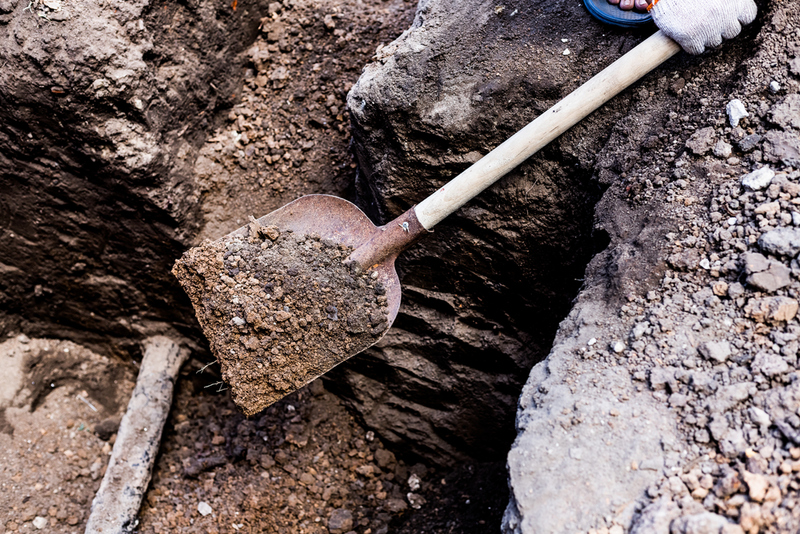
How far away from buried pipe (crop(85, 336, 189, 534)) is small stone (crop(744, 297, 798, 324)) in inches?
106

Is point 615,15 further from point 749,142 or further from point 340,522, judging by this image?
point 340,522

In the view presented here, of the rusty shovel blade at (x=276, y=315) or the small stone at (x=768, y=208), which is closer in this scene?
the small stone at (x=768, y=208)

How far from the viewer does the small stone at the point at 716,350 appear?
1.56 meters

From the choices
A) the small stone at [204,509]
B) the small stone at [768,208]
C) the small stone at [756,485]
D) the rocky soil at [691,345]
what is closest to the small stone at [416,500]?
the small stone at [204,509]

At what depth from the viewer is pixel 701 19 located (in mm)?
1815

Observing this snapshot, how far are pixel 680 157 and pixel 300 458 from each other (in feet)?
7.34

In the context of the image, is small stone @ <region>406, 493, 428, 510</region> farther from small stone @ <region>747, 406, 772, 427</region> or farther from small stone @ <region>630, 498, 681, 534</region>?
small stone @ <region>747, 406, 772, 427</region>

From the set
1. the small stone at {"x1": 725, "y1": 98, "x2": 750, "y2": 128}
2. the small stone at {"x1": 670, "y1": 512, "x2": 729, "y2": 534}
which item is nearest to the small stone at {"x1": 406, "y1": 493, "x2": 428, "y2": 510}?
the small stone at {"x1": 670, "y1": 512, "x2": 729, "y2": 534}

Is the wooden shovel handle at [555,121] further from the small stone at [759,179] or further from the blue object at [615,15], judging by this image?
the small stone at [759,179]

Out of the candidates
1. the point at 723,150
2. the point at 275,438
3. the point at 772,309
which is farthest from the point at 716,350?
the point at 275,438

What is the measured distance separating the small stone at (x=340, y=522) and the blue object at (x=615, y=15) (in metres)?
2.43

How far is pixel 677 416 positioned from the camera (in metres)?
1.53

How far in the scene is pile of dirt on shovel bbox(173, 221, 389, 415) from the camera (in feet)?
7.07

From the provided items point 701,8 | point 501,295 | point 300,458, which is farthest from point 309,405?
point 701,8
